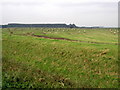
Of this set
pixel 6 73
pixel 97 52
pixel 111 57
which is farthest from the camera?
pixel 97 52

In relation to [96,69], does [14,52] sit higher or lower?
higher

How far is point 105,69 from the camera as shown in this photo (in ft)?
70.9

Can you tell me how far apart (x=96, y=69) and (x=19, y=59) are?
44.2 feet

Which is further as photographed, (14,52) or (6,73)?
(14,52)

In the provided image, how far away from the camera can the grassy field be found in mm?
17188

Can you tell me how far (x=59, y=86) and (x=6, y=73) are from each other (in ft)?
23.2

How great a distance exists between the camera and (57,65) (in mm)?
22906

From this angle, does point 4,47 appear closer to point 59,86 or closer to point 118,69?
point 59,86

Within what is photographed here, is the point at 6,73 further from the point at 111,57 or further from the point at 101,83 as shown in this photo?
the point at 111,57

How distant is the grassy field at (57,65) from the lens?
17.2m

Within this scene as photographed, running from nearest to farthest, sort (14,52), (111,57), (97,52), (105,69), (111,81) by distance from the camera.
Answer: (111,81), (105,69), (111,57), (97,52), (14,52)

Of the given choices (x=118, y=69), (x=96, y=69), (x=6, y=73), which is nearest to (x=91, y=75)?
(x=96, y=69)

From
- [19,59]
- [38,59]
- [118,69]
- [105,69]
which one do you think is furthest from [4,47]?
[118,69]

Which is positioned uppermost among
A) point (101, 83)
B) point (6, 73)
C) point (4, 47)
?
point (4, 47)
